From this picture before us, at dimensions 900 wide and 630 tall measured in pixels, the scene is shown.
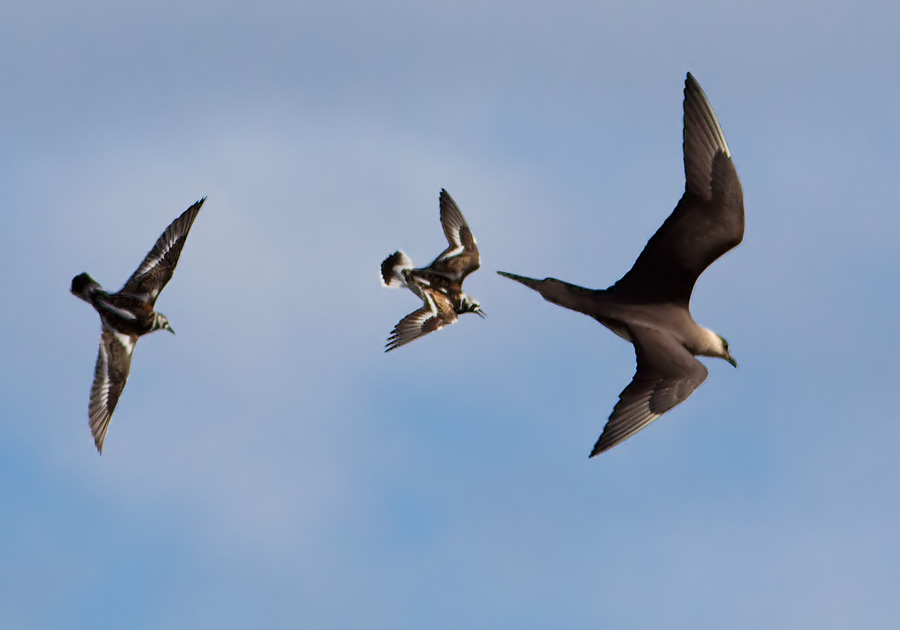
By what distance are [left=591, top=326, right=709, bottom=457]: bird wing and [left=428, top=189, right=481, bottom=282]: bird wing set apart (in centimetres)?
603

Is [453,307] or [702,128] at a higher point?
[453,307]

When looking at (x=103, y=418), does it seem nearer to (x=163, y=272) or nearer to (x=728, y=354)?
(x=163, y=272)

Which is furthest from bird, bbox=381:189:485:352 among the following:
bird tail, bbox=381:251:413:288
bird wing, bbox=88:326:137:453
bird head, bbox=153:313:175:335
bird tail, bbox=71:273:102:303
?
bird tail, bbox=71:273:102:303

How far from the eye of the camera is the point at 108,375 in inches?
541

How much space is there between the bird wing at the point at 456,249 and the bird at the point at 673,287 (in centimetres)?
571

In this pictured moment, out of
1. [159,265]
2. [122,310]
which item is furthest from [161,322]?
[159,265]

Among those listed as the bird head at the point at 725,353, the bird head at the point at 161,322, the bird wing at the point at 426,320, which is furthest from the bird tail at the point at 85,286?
the bird head at the point at 725,353

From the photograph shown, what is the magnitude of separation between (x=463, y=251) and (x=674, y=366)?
645 cm

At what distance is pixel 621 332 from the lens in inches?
437

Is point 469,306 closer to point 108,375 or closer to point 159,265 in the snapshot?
point 159,265

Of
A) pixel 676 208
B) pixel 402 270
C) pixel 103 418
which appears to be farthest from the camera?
pixel 402 270

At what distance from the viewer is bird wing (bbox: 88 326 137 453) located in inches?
536

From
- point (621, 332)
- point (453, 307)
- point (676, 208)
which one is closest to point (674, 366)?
point (621, 332)

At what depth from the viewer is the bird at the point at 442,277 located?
645 inches
